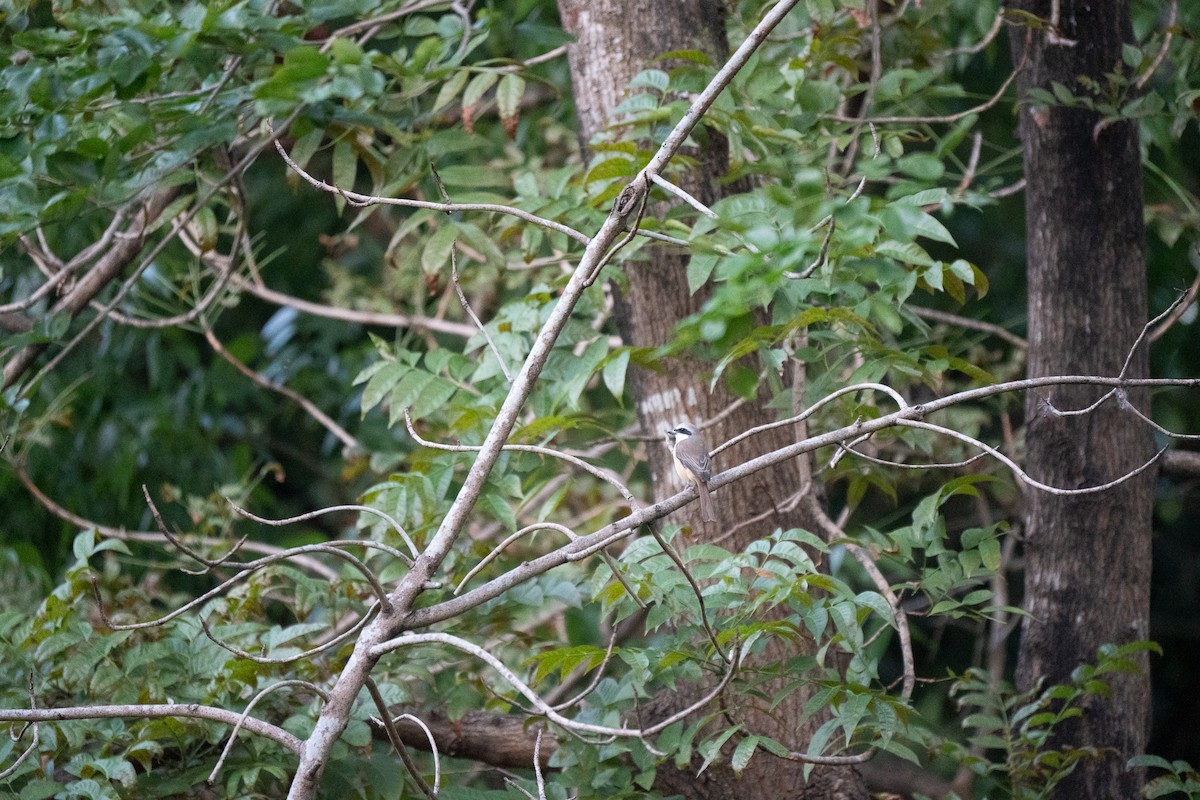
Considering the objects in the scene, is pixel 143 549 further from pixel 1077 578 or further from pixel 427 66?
pixel 1077 578

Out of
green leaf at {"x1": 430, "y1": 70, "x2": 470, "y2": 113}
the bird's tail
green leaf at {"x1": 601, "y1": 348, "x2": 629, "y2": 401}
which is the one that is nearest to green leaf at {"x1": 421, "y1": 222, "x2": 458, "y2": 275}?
green leaf at {"x1": 430, "y1": 70, "x2": 470, "y2": 113}

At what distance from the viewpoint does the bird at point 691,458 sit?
277cm

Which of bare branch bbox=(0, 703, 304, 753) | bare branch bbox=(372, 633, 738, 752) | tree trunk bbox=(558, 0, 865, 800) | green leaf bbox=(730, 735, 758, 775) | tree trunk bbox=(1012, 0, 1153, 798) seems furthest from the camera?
tree trunk bbox=(1012, 0, 1153, 798)

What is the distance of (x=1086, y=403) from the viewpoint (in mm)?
3258

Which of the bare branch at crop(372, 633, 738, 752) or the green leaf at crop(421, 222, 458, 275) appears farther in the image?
the green leaf at crop(421, 222, 458, 275)

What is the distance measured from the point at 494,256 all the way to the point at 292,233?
11.0 ft

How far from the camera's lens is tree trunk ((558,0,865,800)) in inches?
119

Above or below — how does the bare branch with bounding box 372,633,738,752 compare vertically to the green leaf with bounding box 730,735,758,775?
above

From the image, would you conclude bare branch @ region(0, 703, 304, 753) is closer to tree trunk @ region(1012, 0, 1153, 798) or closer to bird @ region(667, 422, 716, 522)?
bird @ region(667, 422, 716, 522)

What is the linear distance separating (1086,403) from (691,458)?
1224mm

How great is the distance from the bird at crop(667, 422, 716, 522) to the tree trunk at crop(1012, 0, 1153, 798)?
0.99 meters

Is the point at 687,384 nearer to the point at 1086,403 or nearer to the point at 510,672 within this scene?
the point at 1086,403

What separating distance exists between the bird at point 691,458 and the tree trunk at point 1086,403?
99 cm

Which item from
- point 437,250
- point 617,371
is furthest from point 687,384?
point 437,250
